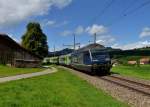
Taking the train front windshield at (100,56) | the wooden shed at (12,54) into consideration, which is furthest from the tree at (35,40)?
the train front windshield at (100,56)

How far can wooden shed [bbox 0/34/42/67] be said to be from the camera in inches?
2366

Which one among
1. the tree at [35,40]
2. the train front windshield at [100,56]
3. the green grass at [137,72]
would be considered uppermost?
the tree at [35,40]

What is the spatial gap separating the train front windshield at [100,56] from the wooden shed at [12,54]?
2361 cm

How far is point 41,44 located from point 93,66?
59661 mm

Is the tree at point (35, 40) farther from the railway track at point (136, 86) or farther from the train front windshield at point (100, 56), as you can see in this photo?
the railway track at point (136, 86)

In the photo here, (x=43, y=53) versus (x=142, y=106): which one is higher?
(x=43, y=53)

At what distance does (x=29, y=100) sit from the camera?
14.3 meters

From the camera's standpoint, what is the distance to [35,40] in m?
97.1

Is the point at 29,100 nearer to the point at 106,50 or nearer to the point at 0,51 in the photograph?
the point at 106,50

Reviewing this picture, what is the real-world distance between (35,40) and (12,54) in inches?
1377

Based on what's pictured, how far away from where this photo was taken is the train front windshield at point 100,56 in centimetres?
3809

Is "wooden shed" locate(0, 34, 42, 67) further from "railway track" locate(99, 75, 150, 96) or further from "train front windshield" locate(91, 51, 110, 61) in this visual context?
"railway track" locate(99, 75, 150, 96)

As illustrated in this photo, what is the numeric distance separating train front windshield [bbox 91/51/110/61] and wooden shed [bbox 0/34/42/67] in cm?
2361

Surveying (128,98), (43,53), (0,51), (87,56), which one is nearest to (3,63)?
(0,51)
